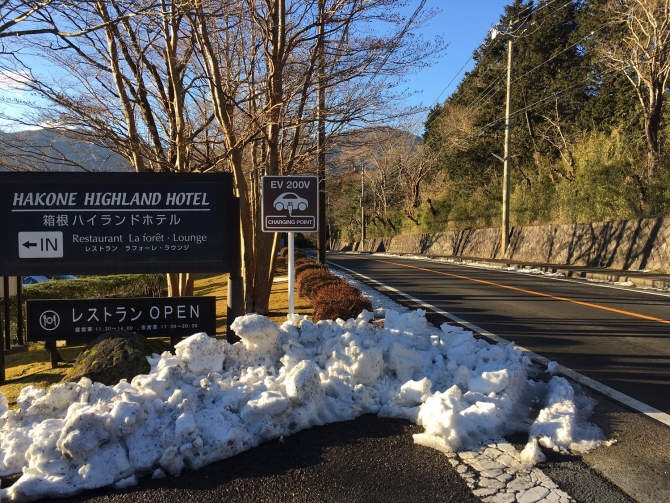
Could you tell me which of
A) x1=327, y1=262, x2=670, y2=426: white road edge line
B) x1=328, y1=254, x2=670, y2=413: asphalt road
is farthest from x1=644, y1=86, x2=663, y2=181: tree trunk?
x1=327, y1=262, x2=670, y2=426: white road edge line

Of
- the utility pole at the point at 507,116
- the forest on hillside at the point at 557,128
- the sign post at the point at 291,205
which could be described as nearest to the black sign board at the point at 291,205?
the sign post at the point at 291,205

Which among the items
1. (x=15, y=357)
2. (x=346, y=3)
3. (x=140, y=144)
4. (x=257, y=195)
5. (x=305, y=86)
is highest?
(x=346, y=3)

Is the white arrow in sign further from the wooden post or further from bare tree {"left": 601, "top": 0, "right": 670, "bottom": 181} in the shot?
bare tree {"left": 601, "top": 0, "right": 670, "bottom": 181}

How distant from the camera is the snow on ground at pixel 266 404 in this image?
134 inches

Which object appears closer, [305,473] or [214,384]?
Result: [305,473]

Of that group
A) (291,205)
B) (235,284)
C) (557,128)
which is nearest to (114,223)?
(235,284)

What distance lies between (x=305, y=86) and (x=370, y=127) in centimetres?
186

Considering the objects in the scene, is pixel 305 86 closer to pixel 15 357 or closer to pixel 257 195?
pixel 257 195

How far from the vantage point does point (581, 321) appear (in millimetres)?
8828

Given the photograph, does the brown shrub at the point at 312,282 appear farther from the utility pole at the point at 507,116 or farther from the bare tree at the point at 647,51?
the utility pole at the point at 507,116

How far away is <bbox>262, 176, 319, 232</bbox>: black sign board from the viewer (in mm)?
6895

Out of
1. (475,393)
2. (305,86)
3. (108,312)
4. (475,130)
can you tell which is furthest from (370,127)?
(475,130)

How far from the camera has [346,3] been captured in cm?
891

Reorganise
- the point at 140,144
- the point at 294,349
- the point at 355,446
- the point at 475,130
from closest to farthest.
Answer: the point at 355,446 < the point at 294,349 < the point at 140,144 < the point at 475,130
